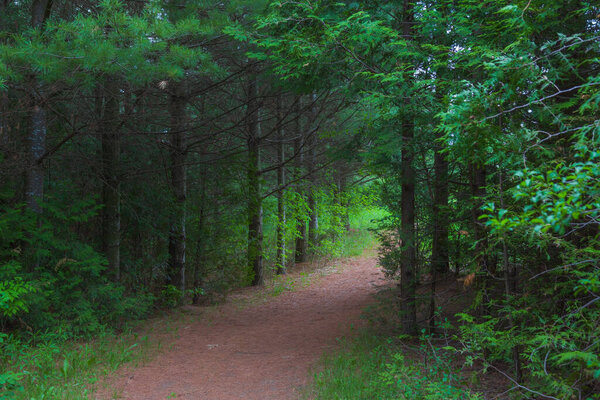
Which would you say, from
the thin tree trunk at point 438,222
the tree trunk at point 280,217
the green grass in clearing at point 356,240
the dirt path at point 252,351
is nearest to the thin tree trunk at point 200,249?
the dirt path at point 252,351

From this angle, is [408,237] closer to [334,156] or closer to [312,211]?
[334,156]

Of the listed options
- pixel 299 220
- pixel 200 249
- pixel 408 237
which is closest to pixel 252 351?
pixel 408 237

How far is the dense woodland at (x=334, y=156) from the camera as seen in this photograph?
12.2ft

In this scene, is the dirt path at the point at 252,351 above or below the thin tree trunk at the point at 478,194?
below

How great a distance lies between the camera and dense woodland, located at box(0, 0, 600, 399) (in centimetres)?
371

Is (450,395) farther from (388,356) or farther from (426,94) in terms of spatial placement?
(426,94)

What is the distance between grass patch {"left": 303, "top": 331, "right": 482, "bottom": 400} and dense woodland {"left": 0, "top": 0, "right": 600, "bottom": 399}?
46cm

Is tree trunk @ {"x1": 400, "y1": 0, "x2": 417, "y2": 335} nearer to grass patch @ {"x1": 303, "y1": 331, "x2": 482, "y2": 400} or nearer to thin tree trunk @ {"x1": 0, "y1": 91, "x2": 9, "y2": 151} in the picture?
grass patch @ {"x1": 303, "y1": 331, "x2": 482, "y2": 400}

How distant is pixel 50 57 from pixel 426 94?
198 inches

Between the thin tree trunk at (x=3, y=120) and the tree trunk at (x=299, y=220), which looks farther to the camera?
the tree trunk at (x=299, y=220)

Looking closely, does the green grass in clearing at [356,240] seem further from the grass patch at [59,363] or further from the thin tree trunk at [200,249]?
the grass patch at [59,363]

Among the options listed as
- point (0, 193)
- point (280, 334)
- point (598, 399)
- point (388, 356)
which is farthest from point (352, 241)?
point (598, 399)

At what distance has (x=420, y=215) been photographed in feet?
25.8

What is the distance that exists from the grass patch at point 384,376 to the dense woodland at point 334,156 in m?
0.46
